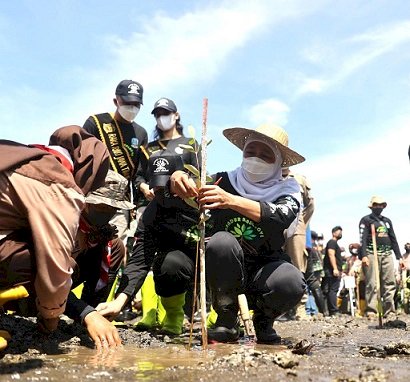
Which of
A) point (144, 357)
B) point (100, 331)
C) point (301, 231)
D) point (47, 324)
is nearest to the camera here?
point (144, 357)

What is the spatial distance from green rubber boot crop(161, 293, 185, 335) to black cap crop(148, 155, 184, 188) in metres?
0.81

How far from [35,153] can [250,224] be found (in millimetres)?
1541

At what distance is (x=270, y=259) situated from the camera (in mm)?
3607

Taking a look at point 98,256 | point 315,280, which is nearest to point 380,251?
point 315,280

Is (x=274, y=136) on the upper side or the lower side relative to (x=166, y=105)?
lower

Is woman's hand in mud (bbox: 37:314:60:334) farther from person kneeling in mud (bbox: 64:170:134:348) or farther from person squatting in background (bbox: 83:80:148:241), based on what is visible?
person squatting in background (bbox: 83:80:148:241)

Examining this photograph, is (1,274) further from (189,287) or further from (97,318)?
(189,287)

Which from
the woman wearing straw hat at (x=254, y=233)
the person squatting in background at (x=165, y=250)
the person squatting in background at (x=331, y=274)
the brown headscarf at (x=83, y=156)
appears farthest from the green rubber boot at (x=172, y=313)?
the person squatting in background at (x=331, y=274)

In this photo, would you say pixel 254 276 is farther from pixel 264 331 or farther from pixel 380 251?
pixel 380 251

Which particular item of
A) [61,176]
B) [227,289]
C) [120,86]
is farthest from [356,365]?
[120,86]

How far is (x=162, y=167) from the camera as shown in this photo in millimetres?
3932

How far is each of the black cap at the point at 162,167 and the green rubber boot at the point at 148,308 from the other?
1.01 m

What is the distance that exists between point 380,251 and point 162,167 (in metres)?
6.61

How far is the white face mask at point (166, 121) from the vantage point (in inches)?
220
